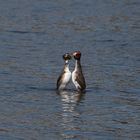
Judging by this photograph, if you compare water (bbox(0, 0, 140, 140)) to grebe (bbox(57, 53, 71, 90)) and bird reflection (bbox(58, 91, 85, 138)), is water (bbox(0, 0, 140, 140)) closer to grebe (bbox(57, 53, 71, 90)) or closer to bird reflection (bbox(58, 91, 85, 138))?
bird reflection (bbox(58, 91, 85, 138))

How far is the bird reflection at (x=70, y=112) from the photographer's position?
12078 mm

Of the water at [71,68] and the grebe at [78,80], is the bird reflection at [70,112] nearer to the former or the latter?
the water at [71,68]

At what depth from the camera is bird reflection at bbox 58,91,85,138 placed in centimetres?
1208

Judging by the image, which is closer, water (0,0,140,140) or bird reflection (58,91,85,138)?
bird reflection (58,91,85,138)

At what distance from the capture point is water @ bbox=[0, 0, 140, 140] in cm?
1238

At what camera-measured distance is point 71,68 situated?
1717 centimetres

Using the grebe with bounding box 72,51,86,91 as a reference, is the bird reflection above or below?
below

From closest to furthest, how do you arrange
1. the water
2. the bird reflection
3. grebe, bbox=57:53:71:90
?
the bird reflection, the water, grebe, bbox=57:53:71:90

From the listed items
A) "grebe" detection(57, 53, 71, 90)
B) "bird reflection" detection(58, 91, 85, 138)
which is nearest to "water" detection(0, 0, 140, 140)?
"bird reflection" detection(58, 91, 85, 138)

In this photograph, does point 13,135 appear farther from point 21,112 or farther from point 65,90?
point 65,90

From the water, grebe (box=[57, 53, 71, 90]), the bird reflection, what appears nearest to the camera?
the bird reflection

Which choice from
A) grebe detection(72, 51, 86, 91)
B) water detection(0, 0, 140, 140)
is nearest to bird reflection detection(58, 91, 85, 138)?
water detection(0, 0, 140, 140)

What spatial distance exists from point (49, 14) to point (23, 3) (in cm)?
147

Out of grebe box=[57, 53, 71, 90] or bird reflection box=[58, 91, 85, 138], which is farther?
grebe box=[57, 53, 71, 90]
